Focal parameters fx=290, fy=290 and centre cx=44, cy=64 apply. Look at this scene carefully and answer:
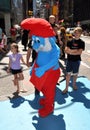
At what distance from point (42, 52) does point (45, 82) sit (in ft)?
1.93

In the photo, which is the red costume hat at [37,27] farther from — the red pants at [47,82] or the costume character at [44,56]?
the red pants at [47,82]

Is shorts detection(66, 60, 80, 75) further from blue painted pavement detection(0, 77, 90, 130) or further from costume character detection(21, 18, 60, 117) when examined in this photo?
costume character detection(21, 18, 60, 117)

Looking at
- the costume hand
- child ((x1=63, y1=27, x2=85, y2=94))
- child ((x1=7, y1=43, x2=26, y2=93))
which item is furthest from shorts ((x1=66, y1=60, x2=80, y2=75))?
the costume hand

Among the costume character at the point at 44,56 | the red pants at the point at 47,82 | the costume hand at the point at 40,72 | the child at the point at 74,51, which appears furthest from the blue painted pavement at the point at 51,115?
the costume hand at the point at 40,72

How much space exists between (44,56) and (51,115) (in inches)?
46.2

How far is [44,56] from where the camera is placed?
5.66 m

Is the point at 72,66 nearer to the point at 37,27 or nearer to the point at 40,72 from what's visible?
the point at 40,72

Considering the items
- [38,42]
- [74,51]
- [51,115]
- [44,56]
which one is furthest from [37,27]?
[51,115]

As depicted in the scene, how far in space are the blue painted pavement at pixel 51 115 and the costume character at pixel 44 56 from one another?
0.29 metres

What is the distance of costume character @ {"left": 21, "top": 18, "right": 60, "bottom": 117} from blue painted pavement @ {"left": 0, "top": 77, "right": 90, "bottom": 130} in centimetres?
29

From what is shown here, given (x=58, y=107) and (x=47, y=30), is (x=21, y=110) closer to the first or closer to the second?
(x=58, y=107)

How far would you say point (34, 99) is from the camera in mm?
6793

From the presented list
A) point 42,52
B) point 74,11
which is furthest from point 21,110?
point 74,11

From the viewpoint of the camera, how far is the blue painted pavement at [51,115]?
5.25 m
